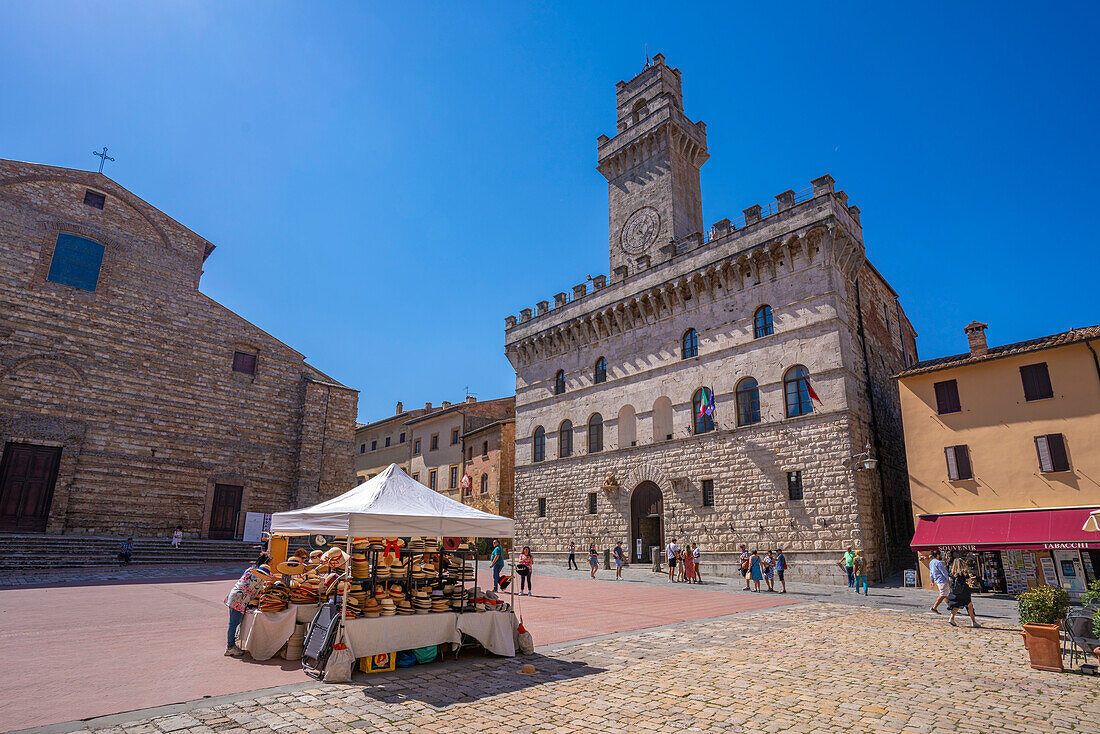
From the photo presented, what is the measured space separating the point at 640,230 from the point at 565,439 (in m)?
11.4

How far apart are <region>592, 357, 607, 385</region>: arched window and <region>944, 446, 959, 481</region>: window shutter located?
46.4ft

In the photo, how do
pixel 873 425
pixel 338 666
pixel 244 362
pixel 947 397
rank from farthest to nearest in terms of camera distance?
pixel 244 362
pixel 873 425
pixel 947 397
pixel 338 666

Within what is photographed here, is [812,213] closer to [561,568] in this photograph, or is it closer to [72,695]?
[561,568]

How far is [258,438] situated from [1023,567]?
29.9 meters

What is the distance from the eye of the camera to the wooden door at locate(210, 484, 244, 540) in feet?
86.6

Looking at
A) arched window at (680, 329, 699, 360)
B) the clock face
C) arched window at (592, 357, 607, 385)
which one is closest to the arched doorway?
arched window at (592, 357, 607, 385)

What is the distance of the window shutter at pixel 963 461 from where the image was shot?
17.8m

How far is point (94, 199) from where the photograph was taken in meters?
26.9

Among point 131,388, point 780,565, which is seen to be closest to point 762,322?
point 780,565

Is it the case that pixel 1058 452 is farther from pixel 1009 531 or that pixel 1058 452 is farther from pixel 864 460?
pixel 864 460

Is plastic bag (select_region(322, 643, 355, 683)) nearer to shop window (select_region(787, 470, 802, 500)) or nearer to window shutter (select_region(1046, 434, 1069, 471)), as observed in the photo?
shop window (select_region(787, 470, 802, 500))

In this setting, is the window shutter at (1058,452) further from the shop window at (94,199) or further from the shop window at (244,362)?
the shop window at (94,199)

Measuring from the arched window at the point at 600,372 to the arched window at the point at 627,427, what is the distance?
2.10 metres

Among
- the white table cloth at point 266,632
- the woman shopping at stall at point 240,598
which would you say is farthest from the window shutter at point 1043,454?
the woman shopping at stall at point 240,598
